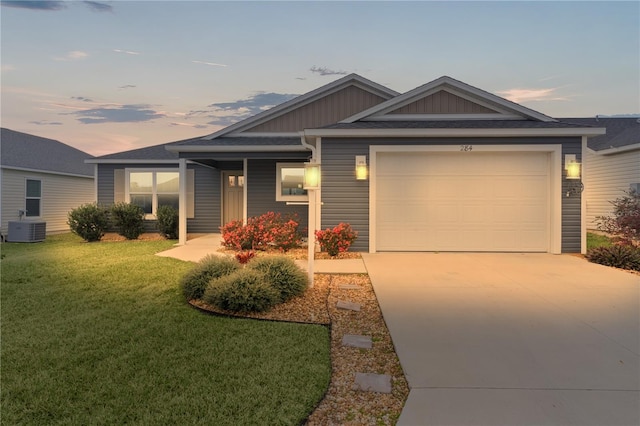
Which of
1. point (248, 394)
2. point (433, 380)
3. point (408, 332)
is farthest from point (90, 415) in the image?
point (408, 332)

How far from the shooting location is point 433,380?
2.79 m

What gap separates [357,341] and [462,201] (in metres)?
6.18

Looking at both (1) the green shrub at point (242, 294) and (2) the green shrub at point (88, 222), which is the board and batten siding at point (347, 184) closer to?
(1) the green shrub at point (242, 294)

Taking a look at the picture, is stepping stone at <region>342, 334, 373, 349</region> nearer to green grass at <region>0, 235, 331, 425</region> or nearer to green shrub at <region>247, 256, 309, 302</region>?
green grass at <region>0, 235, 331, 425</region>

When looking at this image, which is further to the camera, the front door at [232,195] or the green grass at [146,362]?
the front door at [232,195]

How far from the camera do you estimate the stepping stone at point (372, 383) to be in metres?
2.70

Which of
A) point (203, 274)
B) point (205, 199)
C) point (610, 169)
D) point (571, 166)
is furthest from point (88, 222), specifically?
point (610, 169)

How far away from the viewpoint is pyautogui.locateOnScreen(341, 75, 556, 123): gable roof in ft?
29.8

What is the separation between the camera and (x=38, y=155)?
51.2 ft

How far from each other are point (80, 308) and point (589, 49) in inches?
575

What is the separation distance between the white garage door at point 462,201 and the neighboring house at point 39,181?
13.6 meters

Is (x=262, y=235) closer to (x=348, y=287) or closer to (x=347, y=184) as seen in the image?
(x=347, y=184)

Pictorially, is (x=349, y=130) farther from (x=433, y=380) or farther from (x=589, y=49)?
(x=589, y=49)

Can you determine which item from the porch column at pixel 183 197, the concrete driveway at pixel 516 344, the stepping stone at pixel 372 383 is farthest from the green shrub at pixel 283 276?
the porch column at pixel 183 197
